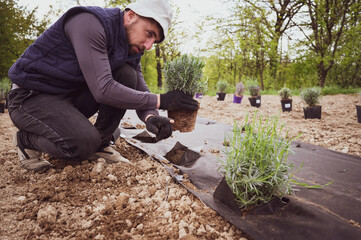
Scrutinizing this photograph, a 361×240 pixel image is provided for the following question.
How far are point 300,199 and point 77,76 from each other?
5.82 ft

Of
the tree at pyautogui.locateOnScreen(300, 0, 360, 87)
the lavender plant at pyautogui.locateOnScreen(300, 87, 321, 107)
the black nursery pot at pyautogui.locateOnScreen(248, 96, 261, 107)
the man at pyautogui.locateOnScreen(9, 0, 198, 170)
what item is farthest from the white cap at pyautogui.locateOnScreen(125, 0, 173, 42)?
the tree at pyautogui.locateOnScreen(300, 0, 360, 87)

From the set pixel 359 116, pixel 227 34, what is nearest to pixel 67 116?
pixel 359 116

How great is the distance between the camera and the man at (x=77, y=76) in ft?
4.86

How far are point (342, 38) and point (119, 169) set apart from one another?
912 cm

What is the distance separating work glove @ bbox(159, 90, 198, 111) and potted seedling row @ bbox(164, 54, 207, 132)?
0.14m

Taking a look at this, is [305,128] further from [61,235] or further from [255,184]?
[61,235]

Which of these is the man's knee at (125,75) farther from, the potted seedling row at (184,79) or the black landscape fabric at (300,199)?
the black landscape fabric at (300,199)

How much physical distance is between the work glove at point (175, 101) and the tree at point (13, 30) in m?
8.59

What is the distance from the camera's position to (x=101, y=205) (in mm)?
1314

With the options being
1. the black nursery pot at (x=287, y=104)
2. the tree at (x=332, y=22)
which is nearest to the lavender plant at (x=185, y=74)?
the black nursery pot at (x=287, y=104)

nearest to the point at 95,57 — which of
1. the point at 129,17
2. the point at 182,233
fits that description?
the point at 129,17

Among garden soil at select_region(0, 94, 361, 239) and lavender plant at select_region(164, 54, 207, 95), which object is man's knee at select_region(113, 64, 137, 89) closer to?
lavender plant at select_region(164, 54, 207, 95)

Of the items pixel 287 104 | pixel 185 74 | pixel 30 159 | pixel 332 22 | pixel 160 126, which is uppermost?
pixel 332 22

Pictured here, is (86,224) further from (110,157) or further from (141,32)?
(141,32)
